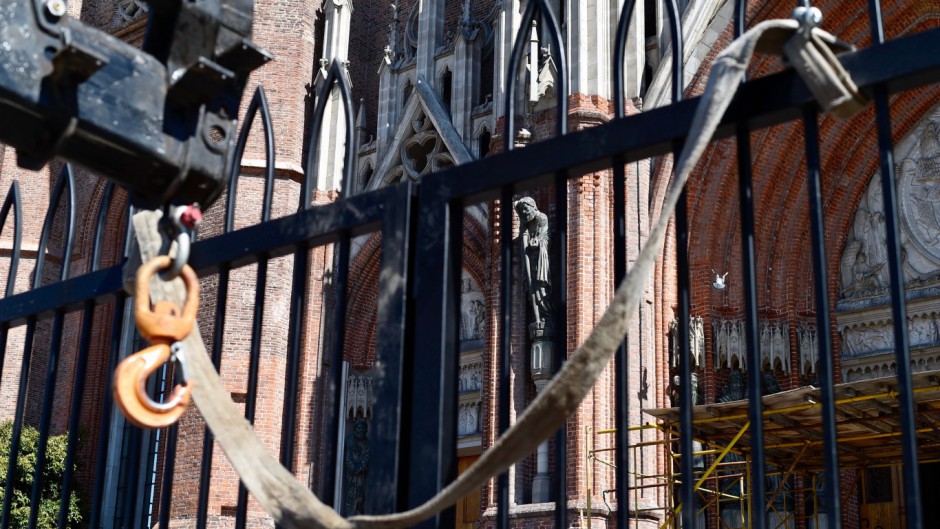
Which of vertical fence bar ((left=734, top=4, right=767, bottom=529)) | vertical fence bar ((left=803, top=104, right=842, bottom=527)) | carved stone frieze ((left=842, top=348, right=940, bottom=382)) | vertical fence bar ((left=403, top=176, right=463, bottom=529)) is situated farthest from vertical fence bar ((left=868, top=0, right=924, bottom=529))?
carved stone frieze ((left=842, top=348, right=940, bottom=382))

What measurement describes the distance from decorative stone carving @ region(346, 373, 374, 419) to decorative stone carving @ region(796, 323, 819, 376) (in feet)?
18.9

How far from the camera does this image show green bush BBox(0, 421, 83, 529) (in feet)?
52.2

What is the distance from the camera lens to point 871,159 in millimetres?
13258

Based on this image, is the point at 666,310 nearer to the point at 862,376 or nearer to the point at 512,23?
the point at 862,376

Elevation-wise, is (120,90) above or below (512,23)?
below

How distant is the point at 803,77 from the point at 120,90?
134 cm

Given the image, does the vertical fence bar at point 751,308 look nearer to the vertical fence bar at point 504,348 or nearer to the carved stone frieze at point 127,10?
the vertical fence bar at point 504,348

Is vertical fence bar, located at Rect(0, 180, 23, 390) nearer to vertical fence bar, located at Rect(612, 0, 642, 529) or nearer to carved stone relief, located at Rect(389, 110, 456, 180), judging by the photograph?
vertical fence bar, located at Rect(612, 0, 642, 529)

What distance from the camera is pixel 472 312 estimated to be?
50.2 feet

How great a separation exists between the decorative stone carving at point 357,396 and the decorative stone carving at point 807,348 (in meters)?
5.77

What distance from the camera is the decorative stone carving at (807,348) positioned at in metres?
12.8

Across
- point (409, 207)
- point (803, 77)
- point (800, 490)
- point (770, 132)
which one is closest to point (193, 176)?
point (409, 207)

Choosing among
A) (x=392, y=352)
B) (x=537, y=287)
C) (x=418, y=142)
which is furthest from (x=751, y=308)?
(x=418, y=142)

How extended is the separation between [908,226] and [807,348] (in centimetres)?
185
